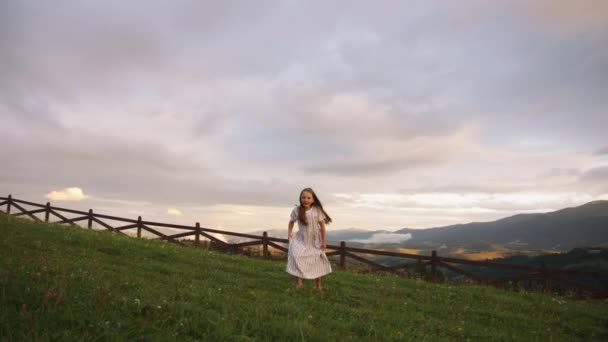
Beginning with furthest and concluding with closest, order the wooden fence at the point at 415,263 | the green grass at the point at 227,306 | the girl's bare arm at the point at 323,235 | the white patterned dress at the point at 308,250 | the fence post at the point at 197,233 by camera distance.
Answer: the fence post at the point at 197,233
the wooden fence at the point at 415,263
the girl's bare arm at the point at 323,235
the white patterned dress at the point at 308,250
the green grass at the point at 227,306

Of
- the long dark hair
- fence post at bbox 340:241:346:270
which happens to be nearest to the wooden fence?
fence post at bbox 340:241:346:270

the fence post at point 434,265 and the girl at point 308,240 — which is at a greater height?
the girl at point 308,240

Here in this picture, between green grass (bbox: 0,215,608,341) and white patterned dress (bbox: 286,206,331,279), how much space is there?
582 mm

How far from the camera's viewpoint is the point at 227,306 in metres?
6.43

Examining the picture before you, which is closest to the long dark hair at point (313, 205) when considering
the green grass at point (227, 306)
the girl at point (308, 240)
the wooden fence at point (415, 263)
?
the girl at point (308, 240)

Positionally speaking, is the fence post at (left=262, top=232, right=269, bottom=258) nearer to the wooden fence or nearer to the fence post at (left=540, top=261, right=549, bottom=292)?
the wooden fence

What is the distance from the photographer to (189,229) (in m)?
22.4

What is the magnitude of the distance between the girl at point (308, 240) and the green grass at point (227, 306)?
0.61 meters

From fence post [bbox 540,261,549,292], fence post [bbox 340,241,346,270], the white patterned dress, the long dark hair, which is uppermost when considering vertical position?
the long dark hair

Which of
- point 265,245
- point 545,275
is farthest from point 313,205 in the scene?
point 545,275

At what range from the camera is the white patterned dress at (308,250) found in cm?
979

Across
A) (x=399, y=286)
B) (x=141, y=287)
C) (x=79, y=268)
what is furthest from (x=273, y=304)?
(x=399, y=286)

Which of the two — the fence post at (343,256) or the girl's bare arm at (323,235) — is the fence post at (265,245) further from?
the girl's bare arm at (323,235)

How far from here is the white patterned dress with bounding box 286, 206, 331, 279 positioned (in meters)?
9.79
